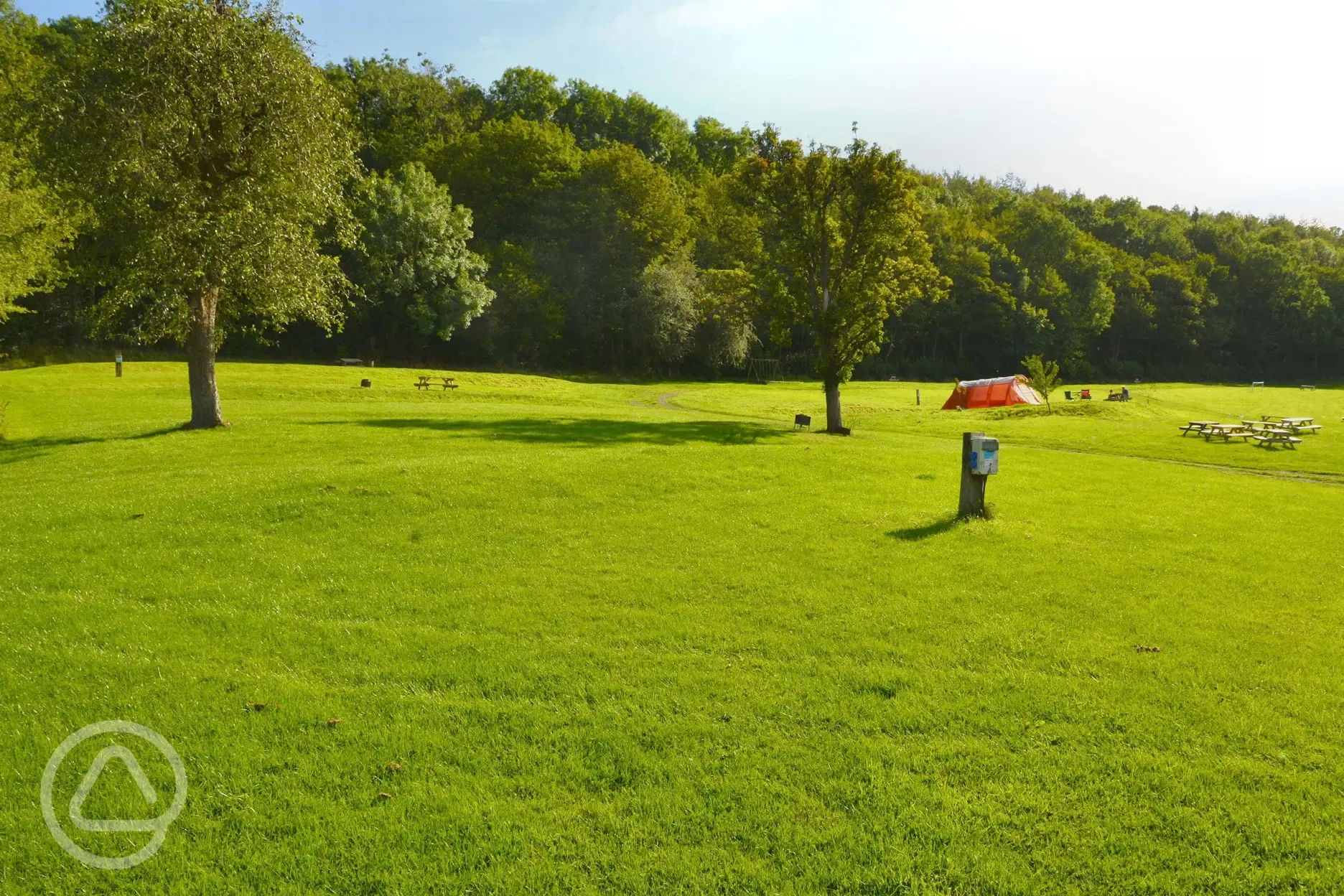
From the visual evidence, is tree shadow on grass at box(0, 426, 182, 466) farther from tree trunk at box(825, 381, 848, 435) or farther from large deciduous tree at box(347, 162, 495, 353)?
large deciduous tree at box(347, 162, 495, 353)

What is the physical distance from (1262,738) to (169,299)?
24028mm

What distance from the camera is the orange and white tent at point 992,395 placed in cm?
5156

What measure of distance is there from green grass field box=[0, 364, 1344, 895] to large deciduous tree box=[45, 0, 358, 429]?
23.9 ft

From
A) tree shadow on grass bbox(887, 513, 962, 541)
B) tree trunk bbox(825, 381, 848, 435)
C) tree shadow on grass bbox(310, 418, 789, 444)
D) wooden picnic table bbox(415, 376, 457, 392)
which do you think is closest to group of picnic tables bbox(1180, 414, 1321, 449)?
tree trunk bbox(825, 381, 848, 435)

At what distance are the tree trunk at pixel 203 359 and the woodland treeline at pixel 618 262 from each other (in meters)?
1.01

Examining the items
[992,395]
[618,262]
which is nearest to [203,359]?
[992,395]

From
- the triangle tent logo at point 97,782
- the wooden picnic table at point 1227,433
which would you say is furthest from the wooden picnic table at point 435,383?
the triangle tent logo at point 97,782

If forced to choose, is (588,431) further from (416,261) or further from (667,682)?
(416,261)

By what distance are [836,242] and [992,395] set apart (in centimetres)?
2552

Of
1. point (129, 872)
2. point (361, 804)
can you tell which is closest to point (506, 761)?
point (361, 804)

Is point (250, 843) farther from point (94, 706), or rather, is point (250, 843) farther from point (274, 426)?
point (274, 426)

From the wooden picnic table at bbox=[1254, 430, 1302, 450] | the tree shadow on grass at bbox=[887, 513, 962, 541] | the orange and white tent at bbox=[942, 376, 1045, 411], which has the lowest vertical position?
the tree shadow on grass at bbox=[887, 513, 962, 541]

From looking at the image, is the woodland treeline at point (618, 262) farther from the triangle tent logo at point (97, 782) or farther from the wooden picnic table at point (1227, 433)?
the triangle tent logo at point (97, 782)

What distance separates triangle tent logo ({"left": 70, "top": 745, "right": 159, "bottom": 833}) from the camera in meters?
5.09
